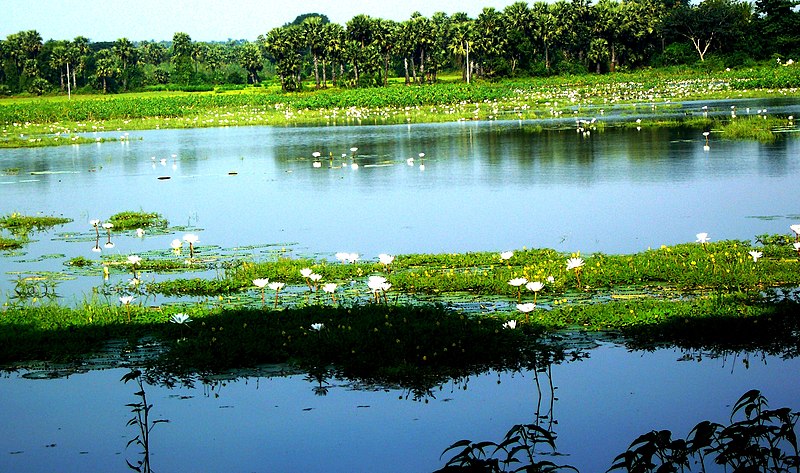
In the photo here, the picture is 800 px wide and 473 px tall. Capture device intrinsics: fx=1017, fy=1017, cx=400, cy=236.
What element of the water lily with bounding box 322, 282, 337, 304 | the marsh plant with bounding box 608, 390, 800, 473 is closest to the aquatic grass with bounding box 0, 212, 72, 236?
the water lily with bounding box 322, 282, 337, 304

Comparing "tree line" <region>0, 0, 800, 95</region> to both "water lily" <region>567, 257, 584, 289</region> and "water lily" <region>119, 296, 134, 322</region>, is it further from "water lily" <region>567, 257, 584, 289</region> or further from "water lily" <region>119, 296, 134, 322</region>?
"water lily" <region>119, 296, 134, 322</region>

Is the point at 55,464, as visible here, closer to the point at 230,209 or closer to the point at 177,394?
the point at 177,394

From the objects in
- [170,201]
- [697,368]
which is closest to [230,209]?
[170,201]

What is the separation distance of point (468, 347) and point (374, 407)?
1.48m

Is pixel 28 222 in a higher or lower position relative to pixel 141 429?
higher

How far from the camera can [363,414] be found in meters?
8.60

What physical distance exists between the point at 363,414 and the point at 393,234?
8.88 m

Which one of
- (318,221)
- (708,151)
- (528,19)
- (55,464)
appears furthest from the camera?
(528,19)

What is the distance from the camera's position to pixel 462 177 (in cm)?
2577

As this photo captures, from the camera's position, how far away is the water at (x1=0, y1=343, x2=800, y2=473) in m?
7.78

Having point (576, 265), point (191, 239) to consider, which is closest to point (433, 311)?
point (576, 265)

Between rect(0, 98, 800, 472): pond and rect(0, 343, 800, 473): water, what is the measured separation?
2cm

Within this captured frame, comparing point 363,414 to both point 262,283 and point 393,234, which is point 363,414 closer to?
point 262,283

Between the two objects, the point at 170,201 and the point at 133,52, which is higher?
the point at 133,52
